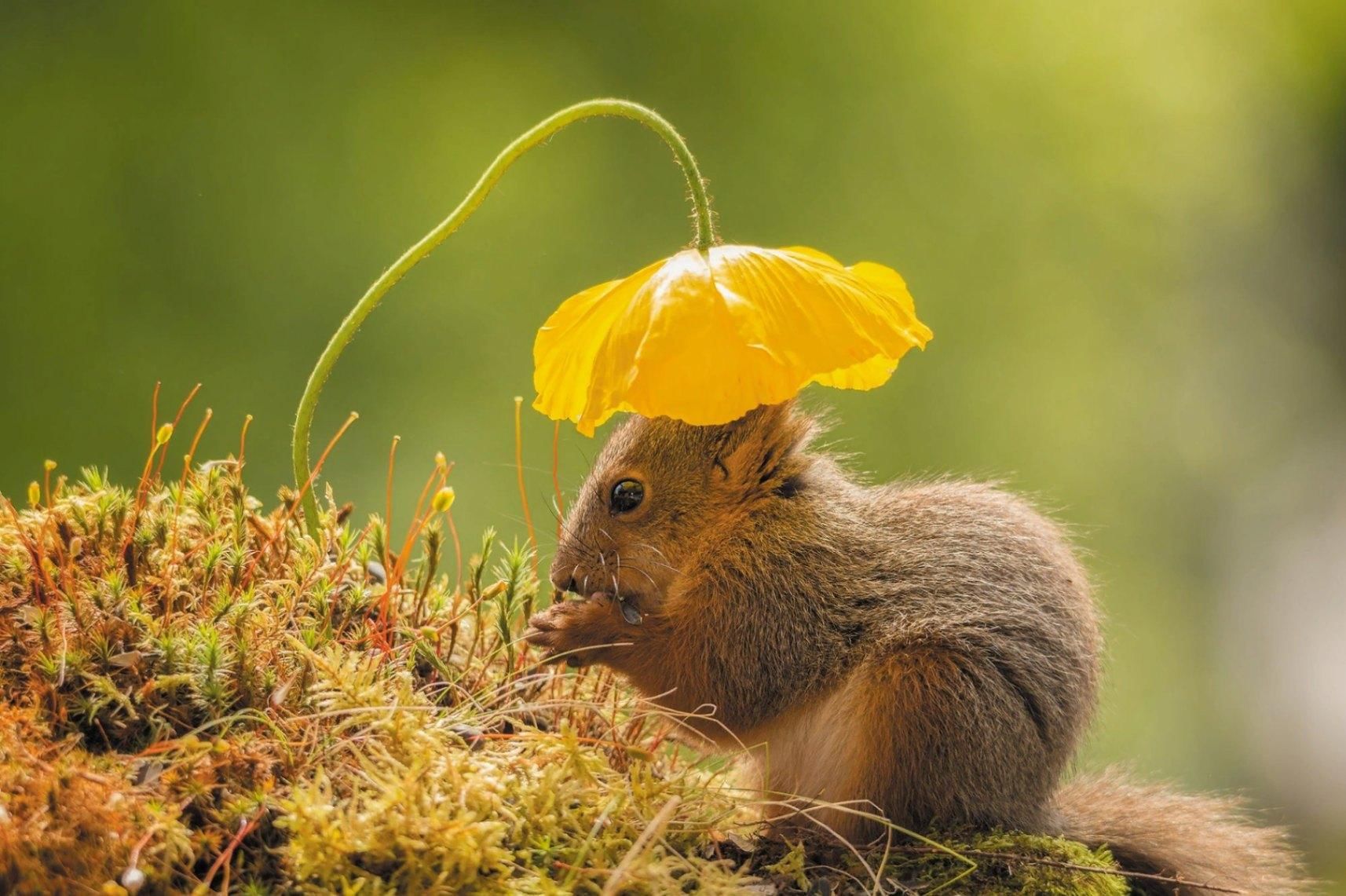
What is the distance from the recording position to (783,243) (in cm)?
471

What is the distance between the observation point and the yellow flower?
5.87ft

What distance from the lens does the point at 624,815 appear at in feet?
5.53

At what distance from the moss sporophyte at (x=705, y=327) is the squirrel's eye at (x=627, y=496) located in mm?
389

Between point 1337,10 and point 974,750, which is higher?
point 1337,10

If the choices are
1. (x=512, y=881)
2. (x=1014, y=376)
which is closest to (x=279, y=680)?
(x=512, y=881)

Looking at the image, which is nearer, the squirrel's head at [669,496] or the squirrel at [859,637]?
the squirrel at [859,637]

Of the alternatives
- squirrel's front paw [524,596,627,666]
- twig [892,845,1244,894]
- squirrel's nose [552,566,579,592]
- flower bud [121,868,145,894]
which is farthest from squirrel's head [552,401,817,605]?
flower bud [121,868,145,894]

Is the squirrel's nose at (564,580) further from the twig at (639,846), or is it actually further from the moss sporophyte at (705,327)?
the twig at (639,846)

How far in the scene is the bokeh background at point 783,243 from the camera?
4207mm

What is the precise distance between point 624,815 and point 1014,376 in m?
3.61

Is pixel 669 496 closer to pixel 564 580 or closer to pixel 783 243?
pixel 564 580

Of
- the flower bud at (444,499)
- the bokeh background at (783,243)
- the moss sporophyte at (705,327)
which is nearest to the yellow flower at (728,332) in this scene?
the moss sporophyte at (705,327)

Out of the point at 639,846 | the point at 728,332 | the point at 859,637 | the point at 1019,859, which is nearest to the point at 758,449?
the point at 859,637

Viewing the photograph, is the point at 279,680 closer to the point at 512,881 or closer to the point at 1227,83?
the point at 512,881
